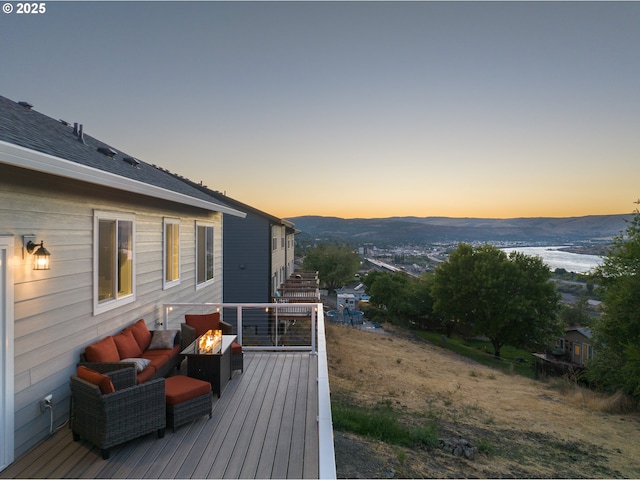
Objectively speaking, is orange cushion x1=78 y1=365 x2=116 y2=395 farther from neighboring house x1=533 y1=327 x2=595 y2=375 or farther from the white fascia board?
neighboring house x1=533 y1=327 x2=595 y2=375

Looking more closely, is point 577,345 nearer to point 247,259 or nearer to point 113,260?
point 247,259

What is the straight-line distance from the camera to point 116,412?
140 inches

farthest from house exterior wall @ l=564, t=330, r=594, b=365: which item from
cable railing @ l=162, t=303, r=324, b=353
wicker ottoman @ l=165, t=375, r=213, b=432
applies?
wicker ottoman @ l=165, t=375, r=213, b=432

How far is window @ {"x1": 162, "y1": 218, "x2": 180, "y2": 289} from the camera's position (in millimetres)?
7312

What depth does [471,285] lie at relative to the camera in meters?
28.4

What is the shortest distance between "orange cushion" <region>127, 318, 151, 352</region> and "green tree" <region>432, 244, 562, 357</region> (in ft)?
84.3

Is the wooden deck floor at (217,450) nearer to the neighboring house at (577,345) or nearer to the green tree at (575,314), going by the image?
the neighboring house at (577,345)

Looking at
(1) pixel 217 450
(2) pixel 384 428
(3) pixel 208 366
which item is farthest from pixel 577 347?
(1) pixel 217 450

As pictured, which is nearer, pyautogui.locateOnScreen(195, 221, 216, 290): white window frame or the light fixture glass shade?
the light fixture glass shade

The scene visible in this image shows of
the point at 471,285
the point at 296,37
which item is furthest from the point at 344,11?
the point at 471,285

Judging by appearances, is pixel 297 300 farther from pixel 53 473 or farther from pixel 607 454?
pixel 53 473

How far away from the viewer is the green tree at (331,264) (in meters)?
48.5

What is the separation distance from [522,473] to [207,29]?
13.8 metres

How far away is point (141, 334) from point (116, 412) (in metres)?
2.41
